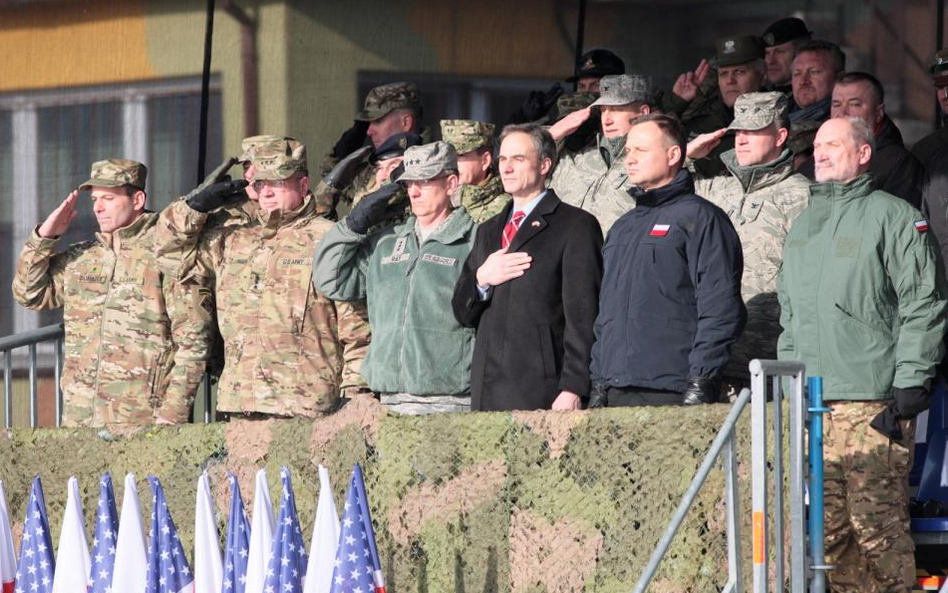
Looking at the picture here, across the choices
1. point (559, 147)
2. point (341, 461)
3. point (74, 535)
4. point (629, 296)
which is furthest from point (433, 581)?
point (559, 147)

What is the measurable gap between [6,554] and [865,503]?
14.0ft

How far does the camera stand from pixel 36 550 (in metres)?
8.82

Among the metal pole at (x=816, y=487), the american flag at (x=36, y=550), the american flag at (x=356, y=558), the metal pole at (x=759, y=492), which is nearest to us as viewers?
the metal pole at (x=759, y=492)

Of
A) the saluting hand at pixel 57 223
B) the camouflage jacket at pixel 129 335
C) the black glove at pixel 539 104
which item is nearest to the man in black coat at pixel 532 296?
the camouflage jacket at pixel 129 335

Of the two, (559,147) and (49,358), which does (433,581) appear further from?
(49,358)

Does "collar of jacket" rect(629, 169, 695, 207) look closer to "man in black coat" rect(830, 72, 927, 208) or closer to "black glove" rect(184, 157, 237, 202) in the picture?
"man in black coat" rect(830, 72, 927, 208)

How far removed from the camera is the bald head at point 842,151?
7.22 m

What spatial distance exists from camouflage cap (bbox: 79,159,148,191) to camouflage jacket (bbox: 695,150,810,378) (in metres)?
3.62

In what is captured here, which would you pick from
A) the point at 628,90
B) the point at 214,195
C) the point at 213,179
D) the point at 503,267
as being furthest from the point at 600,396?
the point at 213,179

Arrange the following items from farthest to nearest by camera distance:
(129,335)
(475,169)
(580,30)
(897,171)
Answer: (580,30)
(129,335)
(475,169)
(897,171)

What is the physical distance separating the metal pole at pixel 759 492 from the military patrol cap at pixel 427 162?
2.78 meters

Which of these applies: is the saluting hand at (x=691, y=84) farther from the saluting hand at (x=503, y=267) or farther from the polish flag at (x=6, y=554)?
the polish flag at (x=6, y=554)

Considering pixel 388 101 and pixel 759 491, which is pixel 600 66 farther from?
pixel 759 491

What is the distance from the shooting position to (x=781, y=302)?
7328mm
